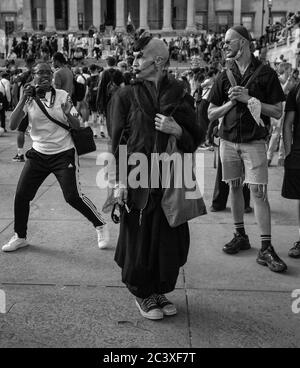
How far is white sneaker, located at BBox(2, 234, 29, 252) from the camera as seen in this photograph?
514 cm

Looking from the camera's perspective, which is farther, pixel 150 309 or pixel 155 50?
pixel 150 309

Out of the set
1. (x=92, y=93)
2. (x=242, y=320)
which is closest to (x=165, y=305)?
(x=242, y=320)

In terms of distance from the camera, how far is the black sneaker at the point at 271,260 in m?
4.66

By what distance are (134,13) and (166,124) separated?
60148 millimetres

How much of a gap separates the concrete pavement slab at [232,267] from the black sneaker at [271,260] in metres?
0.05

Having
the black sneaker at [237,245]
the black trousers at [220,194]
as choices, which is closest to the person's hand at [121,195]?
the black sneaker at [237,245]

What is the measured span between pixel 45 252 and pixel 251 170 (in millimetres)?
2141

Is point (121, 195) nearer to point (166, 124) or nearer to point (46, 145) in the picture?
point (166, 124)

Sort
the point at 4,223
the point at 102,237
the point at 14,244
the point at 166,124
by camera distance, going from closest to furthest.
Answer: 1. the point at 166,124
2. the point at 14,244
3. the point at 102,237
4. the point at 4,223

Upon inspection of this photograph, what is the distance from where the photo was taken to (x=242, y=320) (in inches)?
148

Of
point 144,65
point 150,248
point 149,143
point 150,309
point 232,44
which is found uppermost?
point 232,44

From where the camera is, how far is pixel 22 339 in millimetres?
3449

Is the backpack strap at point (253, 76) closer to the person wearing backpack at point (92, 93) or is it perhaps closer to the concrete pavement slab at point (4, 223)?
the concrete pavement slab at point (4, 223)
